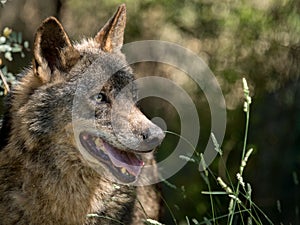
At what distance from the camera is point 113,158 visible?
17.5ft

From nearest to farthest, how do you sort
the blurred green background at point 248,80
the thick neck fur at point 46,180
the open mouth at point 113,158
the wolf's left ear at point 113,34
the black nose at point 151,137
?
the black nose at point 151,137, the open mouth at point 113,158, the thick neck fur at point 46,180, the wolf's left ear at point 113,34, the blurred green background at point 248,80

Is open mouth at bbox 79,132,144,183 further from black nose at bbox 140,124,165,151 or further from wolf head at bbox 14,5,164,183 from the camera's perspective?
black nose at bbox 140,124,165,151

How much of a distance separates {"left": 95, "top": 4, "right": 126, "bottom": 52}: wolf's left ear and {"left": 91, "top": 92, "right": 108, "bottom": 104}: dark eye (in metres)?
0.53

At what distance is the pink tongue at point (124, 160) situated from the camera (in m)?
5.32

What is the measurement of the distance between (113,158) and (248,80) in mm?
3431

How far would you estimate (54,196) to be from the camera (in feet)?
18.1

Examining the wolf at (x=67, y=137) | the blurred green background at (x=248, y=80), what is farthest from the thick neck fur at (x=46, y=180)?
the blurred green background at (x=248, y=80)

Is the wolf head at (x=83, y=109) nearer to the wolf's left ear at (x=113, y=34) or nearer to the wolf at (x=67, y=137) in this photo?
the wolf at (x=67, y=137)

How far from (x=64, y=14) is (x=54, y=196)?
4.68 m

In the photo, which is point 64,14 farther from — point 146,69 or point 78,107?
point 78,107

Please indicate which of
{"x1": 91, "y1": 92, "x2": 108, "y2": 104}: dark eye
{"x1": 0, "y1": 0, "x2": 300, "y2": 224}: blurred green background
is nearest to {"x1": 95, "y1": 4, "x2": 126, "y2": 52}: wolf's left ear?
{"x1": 91, "y1": 92, "x2": 108, "y2": 104}: dark eye

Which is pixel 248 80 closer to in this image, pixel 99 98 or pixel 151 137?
pixel 99 98

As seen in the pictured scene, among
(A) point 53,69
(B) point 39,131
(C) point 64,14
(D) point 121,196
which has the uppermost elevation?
(C) point 64,14

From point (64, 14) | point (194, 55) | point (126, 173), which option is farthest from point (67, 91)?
point (64, 14)
